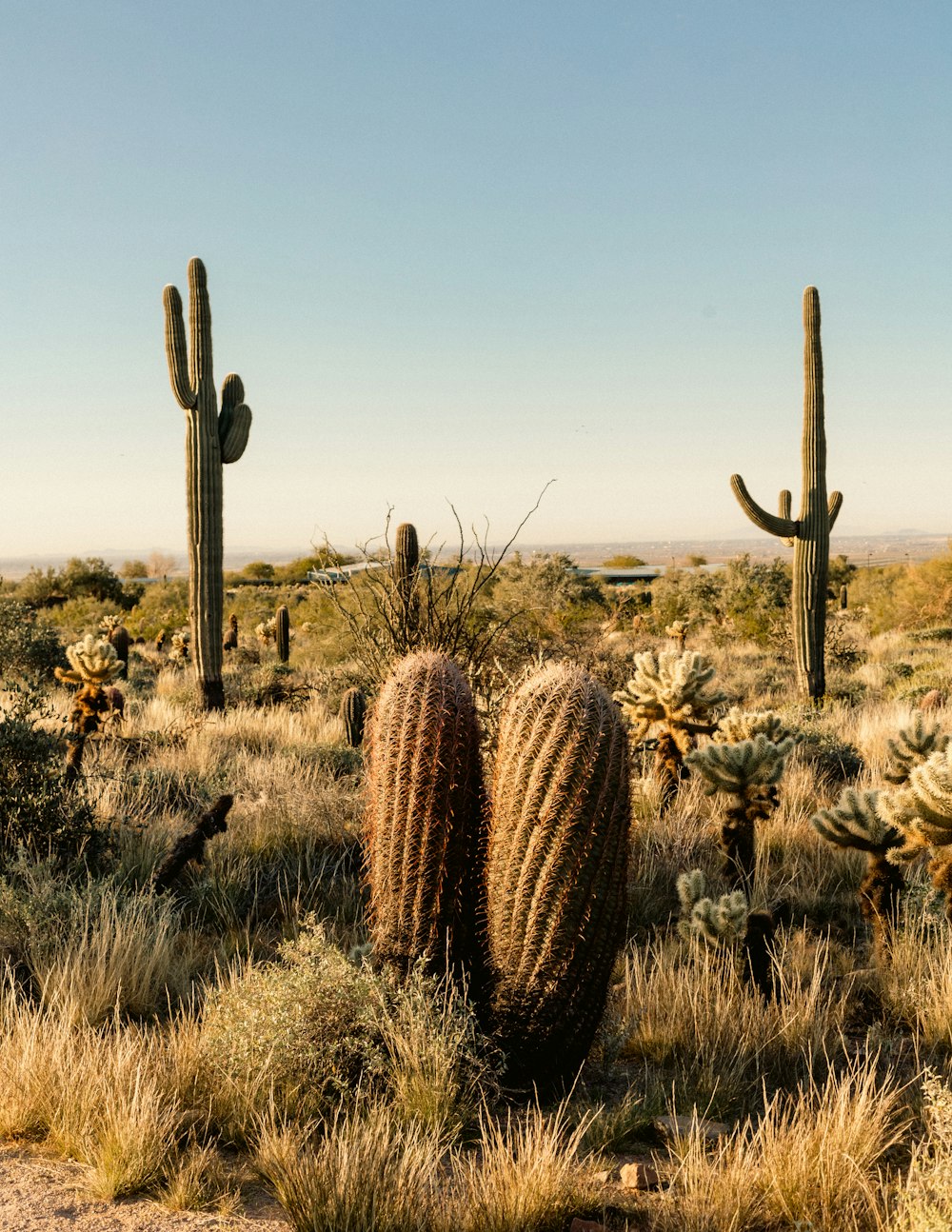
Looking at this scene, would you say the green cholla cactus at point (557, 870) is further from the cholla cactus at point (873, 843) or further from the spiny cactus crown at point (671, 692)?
the spiny cactus crown at point (671, 692)

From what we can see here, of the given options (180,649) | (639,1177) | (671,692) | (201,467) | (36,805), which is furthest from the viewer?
(180,649)

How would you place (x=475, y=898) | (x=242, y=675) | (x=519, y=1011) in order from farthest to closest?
(x=242, y=675), (x=475, y=898), (x=519, y=1011)

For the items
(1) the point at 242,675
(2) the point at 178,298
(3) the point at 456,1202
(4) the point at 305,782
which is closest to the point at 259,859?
(4) the point at 305,782

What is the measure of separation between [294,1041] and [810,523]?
44.1 ft

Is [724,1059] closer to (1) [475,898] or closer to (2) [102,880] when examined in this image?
(1) [475,898]

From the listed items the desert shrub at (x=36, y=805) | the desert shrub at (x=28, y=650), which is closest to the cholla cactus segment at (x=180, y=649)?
the desert shrub at (x=28, y=650)

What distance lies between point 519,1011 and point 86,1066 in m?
1.69

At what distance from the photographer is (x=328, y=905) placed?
6.22m

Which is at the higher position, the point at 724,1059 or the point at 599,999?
the point at 599,999

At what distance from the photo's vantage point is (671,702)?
25.1 feet

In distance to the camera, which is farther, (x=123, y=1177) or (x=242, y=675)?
(x=242, y=675)

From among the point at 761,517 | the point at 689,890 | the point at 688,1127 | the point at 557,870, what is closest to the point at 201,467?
the point at 761,517

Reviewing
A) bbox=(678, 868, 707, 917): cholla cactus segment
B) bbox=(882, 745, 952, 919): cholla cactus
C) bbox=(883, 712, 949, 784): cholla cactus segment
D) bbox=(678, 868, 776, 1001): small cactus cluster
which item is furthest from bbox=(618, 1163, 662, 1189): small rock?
bbox=(883, 712, 949, 784): cholla cactus segment

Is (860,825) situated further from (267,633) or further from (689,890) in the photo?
(267,633)
